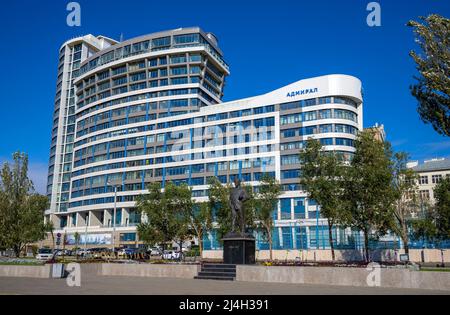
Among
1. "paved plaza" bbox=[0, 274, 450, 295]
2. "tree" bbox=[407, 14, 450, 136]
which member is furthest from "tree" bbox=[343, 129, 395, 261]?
"paved plaza" bbox=[0, 274, 450, 295]

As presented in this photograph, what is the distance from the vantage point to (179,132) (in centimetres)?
8356

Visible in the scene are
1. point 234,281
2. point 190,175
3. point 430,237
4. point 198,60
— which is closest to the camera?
point 234,281

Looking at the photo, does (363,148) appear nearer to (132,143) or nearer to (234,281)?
(234,281)

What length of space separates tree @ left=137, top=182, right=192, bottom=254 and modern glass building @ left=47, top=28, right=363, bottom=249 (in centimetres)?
2061

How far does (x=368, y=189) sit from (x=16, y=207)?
103 feet

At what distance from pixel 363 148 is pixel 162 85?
61.5 m

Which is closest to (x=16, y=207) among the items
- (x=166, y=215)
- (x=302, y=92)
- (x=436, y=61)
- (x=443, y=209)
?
(x=166, y=215)

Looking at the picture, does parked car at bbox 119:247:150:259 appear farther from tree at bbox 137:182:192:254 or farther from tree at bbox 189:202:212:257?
tree at bbox 189:202:212:257

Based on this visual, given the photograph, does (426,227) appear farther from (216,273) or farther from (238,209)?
(216,273)

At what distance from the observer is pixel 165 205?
48.4 m

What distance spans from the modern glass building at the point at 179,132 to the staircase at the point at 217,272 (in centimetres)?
4970

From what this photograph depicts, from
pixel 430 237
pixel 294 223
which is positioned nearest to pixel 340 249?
pixel 294 223

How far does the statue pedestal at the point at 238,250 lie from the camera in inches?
798

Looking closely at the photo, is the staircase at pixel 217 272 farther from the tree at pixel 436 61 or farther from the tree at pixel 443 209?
the tree at pixel 443 209
